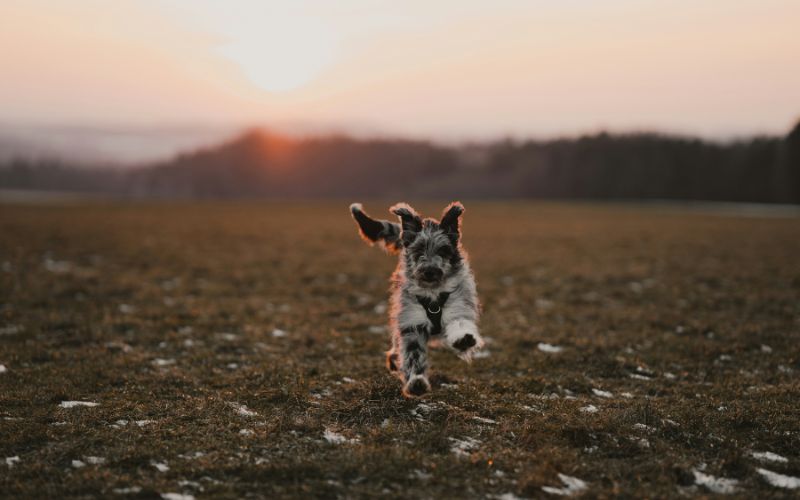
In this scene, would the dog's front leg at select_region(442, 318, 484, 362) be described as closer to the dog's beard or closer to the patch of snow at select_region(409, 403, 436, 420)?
the dog's beard

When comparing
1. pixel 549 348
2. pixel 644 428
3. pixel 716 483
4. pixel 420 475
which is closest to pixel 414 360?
pixel 420 475

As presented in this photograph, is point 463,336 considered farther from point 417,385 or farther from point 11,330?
point 11,330

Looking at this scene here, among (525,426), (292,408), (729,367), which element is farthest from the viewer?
(729,367)

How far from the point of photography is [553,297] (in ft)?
51.7

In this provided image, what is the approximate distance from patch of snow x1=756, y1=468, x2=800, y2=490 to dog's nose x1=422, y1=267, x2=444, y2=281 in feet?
11.9

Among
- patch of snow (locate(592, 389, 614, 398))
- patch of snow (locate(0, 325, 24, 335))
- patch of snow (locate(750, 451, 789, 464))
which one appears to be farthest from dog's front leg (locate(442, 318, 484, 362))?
patch of snow (locate(0, 325, 24, 335))

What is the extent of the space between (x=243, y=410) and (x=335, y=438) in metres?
1.41

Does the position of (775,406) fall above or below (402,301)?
below

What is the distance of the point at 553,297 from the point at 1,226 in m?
31.7

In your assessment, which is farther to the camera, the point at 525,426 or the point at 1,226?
the point at 1,226

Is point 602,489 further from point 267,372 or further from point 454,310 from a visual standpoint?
point 267,372

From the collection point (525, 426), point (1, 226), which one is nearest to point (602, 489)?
point (525, 426)

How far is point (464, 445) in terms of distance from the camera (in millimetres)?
5898

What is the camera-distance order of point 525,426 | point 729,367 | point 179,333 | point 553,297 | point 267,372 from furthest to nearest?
1. point 553,297
2. point 179,333
3. point 729,367
4. point 267,372
5. point 525,426
